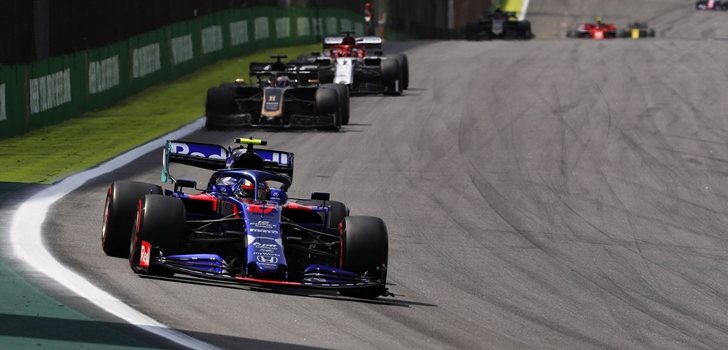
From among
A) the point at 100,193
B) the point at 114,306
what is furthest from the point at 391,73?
the point at 114,306

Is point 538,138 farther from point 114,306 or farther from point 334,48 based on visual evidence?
point 114,306

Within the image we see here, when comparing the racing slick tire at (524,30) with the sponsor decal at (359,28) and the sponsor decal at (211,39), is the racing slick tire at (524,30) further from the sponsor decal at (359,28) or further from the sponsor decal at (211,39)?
the sponsor decal at (211,39)

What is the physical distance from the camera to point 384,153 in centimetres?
2470

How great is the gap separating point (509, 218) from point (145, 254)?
23.7ft

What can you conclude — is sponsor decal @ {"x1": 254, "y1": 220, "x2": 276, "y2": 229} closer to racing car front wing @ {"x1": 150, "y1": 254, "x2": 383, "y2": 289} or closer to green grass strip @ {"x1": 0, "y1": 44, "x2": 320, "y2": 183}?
racing car front wing @ {"x1": 150, "y1": 254, "x2": 383, "y2": 289}

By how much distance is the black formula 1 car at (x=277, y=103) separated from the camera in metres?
27.7

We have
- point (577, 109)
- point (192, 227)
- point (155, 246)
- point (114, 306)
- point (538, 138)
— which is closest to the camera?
point (114, 306)

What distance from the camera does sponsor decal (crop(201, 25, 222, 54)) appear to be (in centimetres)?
4212

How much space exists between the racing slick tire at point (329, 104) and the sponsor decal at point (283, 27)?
22.1 meters

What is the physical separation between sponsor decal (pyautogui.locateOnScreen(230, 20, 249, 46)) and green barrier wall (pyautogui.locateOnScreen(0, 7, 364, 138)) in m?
0.03

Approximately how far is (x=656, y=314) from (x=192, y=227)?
4117 mm

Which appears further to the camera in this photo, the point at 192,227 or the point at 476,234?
the point at 476,234

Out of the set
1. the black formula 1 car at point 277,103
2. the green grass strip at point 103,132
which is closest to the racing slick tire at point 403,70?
the green grass strip at point 103,132

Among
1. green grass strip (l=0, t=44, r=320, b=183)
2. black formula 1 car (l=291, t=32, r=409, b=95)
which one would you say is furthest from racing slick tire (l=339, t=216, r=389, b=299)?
black formula 1 car (l=291, t=32, r=409, b=95)
